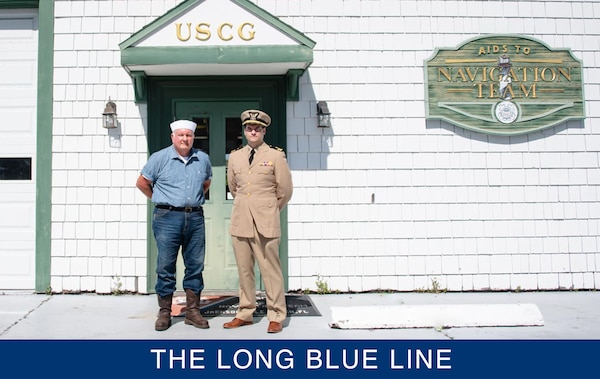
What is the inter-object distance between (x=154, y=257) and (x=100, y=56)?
2.28 meters

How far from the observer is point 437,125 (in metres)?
6.00

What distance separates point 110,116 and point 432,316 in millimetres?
3837

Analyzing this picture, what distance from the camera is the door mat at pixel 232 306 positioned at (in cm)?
495

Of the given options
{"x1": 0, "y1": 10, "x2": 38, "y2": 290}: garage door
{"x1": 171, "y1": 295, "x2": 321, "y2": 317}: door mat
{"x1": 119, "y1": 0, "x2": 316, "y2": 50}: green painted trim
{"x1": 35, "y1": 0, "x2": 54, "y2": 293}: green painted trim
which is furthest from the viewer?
{"x1": 0, "y1": 10, "x2": 38, "y2": 290}: garage door

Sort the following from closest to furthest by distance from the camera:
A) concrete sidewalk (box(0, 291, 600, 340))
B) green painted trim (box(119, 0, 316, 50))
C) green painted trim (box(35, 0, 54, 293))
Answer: concrete sidewalk (box(0, 291, 600, 340)) < green painted trim (box(119, 0, 316, 50)) < green painted trim (box(35, 0, 54, 293))

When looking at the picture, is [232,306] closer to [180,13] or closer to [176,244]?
[176,244]

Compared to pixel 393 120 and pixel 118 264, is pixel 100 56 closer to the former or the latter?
pixel 118 264

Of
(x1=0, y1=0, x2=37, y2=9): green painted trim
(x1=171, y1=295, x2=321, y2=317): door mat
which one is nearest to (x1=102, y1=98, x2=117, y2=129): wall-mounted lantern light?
(x1=0, y1=0, x2=37, y2=9): green painted trim

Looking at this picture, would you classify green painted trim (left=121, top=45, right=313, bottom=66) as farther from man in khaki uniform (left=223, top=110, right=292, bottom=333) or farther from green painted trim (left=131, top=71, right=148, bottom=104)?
man in khaki uniform (left=223, top=110, right=292, bottom=333)

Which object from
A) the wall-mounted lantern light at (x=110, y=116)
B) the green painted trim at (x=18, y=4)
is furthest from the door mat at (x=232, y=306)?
the green painted trim at (x=18, y=4)

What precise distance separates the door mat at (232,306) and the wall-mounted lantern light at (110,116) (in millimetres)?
1975

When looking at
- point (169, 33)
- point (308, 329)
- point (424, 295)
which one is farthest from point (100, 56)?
point (424, 295)

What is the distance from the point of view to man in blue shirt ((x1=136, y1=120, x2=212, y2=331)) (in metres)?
4.32

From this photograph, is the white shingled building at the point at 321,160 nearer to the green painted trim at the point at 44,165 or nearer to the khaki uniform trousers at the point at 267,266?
the green painted trim at the point at 44,165
